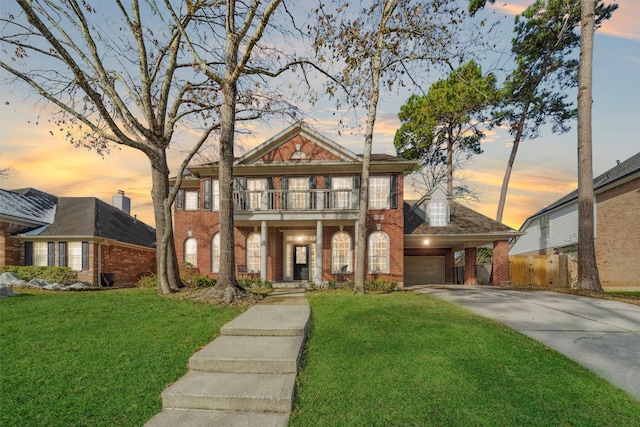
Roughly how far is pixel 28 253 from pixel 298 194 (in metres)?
15.0

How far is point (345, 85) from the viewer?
1157cm

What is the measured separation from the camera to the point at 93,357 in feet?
15.7

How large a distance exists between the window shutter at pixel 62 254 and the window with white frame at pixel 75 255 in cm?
18

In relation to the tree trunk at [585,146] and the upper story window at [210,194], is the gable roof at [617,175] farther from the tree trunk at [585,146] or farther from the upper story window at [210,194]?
the upper story window at [210,194]

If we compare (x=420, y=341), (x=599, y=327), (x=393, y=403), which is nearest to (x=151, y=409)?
(x=393, y=403)

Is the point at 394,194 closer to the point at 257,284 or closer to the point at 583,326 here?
the point at 257,284

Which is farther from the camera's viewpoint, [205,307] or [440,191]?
[440,191]

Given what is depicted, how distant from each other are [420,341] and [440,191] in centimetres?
1289


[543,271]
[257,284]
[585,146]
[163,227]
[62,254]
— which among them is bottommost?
[257,284]


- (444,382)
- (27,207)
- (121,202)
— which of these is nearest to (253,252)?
(444,382)

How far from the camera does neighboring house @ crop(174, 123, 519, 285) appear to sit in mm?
15406

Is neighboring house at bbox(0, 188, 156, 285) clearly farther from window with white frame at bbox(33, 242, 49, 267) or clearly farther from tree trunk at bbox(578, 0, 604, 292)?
tree trunk at bbox(578, 0, 604, 292)

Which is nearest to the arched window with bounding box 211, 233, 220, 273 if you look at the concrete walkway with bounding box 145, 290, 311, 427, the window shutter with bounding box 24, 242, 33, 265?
the window shutter with bounding box 24, 242, 33, 265

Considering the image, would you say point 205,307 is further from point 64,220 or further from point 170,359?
point 64,220
